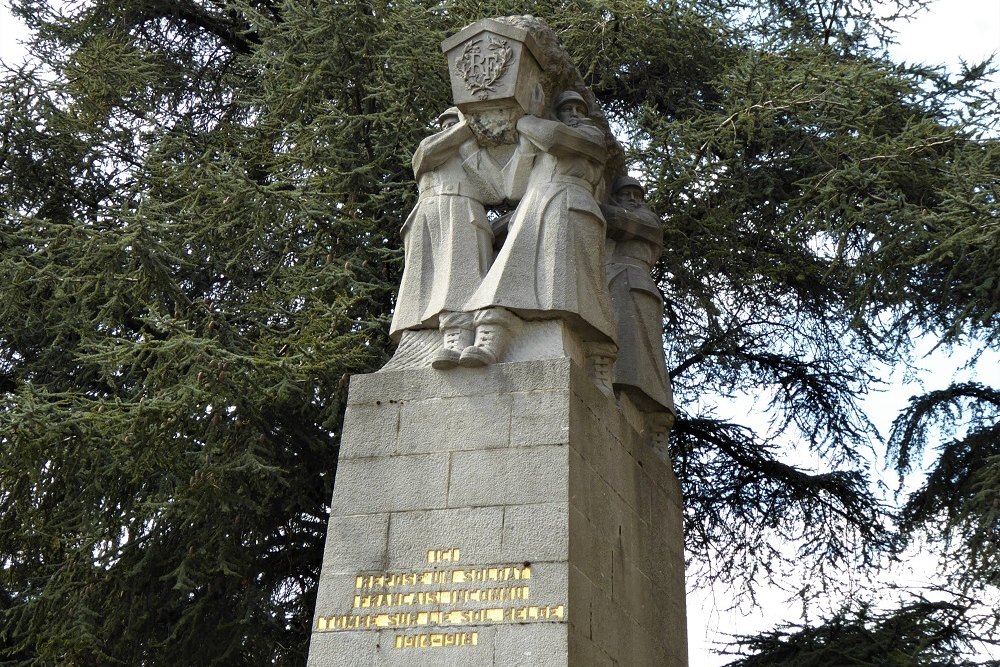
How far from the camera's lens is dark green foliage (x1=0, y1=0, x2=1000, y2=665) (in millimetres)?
9492

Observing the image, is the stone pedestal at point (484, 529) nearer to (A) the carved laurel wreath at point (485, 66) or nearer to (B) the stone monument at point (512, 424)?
(B) the stone monument at point (512, 424)

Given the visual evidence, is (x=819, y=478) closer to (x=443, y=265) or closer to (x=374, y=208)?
(x=374, y=208)

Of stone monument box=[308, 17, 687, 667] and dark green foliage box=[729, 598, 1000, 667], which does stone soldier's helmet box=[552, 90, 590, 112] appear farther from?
dark green foliage box=[729, 598, 1000, 667]

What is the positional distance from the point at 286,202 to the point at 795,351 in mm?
5214

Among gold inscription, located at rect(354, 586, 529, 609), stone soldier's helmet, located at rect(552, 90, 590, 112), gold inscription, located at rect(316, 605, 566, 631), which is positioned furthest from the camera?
stone soldier's helmet, located at rect(552, 90, 590, 112)

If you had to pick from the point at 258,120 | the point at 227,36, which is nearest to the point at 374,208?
the point at 258,120

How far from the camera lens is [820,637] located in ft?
36.0

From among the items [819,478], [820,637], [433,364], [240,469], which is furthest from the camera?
[819,478]

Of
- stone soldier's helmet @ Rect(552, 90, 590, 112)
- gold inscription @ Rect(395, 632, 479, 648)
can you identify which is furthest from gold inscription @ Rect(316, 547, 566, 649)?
stone soldier's helmet @ Rect(552, 90, 590, 112)

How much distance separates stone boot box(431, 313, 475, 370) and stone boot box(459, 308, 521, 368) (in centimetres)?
5

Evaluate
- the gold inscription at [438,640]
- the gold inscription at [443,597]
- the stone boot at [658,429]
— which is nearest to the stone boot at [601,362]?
the stone boot at [658,429]

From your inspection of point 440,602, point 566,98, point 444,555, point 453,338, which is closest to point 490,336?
point 453,338

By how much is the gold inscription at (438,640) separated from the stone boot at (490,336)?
1334mm

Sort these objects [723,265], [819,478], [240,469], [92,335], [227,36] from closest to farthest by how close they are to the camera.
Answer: [240,469] < [92,335] < [723,265] < [819,478] < [227,36]
